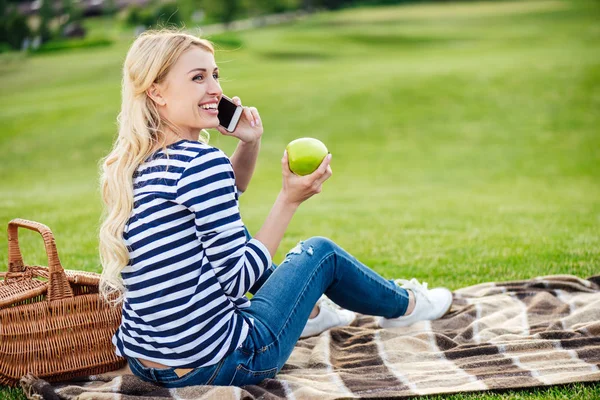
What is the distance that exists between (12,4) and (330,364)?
40.1m

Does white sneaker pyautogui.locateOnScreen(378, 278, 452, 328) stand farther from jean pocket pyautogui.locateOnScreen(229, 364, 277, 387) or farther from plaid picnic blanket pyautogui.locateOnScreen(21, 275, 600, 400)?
jean pocket pyautogui.locateOnScreen(229, 364, 277, 387)

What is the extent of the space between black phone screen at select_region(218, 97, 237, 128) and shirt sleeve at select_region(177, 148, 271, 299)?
77 cm

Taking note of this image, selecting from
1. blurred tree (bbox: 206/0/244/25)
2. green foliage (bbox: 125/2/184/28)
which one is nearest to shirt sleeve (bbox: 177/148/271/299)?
green foliage (bbox: 125/2/184/28)

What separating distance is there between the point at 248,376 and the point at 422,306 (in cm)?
146

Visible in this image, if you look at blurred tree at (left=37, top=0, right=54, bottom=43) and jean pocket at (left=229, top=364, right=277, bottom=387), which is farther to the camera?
blurred tree at (left=37, top=0, right=54, bottom=43)

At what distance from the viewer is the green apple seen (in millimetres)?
3559

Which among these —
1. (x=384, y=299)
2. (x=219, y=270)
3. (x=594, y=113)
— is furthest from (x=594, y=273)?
(x=594, y=113)

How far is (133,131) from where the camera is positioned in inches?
128

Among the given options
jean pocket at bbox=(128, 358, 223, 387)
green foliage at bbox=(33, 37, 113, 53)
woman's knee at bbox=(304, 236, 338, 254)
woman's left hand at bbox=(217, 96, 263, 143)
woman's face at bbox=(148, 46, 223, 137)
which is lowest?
jean pocket at bbox=(128, 358, 223, 387)

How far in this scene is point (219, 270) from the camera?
Answer: 3.06 metres

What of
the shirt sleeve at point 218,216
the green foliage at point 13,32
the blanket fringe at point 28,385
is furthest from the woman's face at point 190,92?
the green foliage at point 13,32

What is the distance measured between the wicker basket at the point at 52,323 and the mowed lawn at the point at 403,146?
1225mm

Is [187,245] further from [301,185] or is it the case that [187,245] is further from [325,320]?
[325,320]

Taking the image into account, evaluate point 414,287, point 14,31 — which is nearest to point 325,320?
point 414,287
